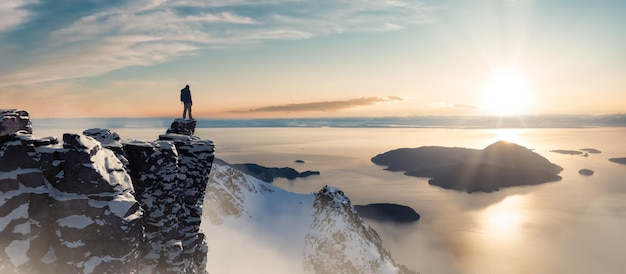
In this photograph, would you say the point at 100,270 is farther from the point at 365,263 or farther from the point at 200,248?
the point at 365,263

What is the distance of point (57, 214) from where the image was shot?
851 inches

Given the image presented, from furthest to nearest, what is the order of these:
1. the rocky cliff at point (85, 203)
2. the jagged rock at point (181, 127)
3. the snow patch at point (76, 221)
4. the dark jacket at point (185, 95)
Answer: the dark jacket at point (185, 95) < the jagged rock at point (181, 127) < the snow patch at point (76, 221) < the rocky cliff at point (85, 203)

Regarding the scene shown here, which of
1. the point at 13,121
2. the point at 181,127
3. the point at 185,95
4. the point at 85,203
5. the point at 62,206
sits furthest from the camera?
the point at 185,95

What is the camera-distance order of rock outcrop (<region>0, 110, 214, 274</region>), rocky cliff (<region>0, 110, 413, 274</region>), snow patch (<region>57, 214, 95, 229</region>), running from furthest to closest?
snow patch (<region>57, 214, 95, 229</region>) < rocky cliff (<region>0, 110, 413, 274</region>) < rock outcrop (<region>0, 110, 214, 274</region>)

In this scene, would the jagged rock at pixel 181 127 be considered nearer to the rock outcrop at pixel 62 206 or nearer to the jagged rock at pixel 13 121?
the rock outcrop at pixel 62 206

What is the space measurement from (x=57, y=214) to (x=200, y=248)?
2360 centimetres

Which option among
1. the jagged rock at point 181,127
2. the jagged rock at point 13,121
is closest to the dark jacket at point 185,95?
the jagged rock at point 181,127

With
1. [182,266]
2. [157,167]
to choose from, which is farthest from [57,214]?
[182,266]

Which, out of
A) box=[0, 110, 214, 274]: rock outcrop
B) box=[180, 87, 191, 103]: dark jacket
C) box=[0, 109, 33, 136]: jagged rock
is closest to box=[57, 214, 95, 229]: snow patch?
box=[0, 110, 214, 274]: rock outcrop

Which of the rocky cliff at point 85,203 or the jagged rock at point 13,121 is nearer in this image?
the rocky cliff at point 85,203

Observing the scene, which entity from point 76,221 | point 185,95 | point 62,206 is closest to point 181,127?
point 185,95

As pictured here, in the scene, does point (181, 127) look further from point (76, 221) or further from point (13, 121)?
point (76, 221)

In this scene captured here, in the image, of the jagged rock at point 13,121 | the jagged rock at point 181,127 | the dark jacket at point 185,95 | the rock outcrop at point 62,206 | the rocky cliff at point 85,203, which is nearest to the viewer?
A: the rock outcrop at point 62,206

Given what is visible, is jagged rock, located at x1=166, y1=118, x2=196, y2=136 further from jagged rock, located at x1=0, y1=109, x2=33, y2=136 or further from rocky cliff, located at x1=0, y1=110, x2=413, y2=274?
jagged rock, located at x1=0, y1=109, x2=33, y2=136
